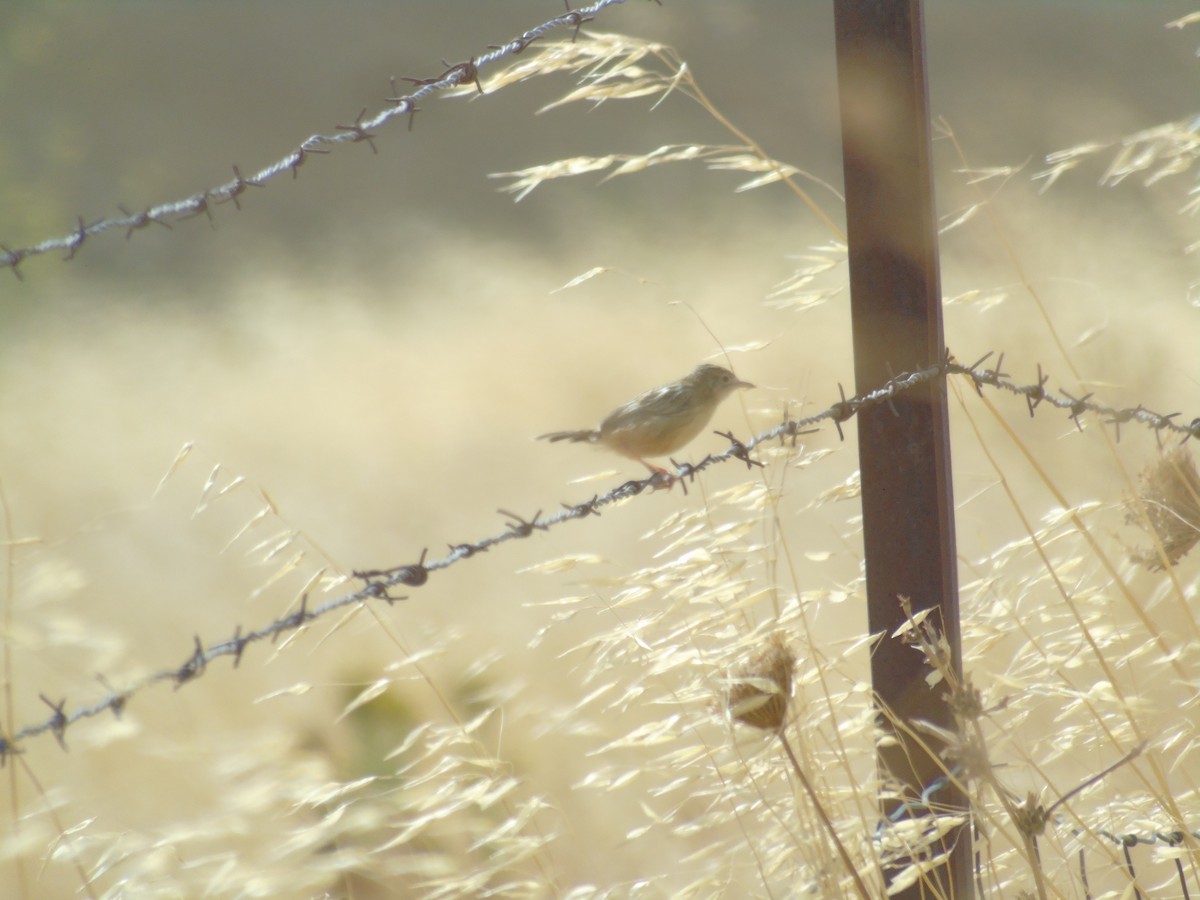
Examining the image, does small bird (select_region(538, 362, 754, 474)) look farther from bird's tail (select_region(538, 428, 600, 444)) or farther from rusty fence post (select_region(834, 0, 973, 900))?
rusty fence post (select_region(834, 0, 973, 900))

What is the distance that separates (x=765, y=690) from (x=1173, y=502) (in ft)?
2.83

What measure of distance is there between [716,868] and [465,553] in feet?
1.79

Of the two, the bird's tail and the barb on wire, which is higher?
the bird's tail

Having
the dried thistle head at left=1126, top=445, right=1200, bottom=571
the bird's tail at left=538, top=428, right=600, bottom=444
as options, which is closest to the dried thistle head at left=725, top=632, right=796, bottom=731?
the dried thistle head at left=1126, top=445, right=1200, bottom=571

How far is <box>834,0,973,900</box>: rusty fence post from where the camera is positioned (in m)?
1.25

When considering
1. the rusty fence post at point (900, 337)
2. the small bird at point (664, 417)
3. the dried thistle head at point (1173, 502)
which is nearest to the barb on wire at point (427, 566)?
the rusty fence post at point (900, 337)

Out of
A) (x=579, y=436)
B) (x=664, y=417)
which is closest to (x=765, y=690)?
(x=664, y=417)

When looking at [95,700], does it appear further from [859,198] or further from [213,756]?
[859,198]

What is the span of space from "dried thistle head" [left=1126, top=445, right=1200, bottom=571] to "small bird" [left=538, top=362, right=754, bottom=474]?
64 cm

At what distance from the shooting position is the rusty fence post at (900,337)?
1.25 metres

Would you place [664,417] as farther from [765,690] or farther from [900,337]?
[765,690]

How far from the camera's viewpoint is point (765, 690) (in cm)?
103

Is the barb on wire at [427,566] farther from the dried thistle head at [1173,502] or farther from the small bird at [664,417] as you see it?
the small bird at [664,417]

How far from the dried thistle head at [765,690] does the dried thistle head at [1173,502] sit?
0.70m
